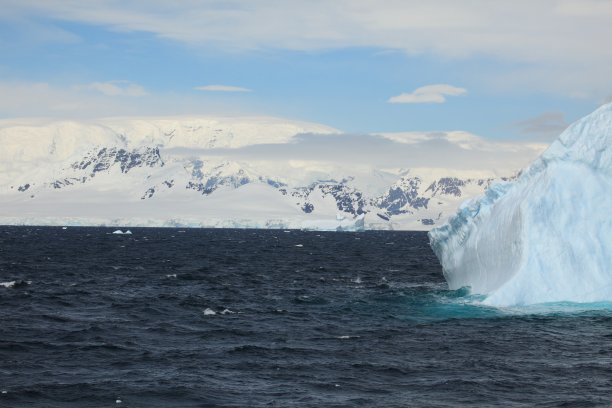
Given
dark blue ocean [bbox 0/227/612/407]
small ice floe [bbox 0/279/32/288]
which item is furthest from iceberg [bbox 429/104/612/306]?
small ice floe [bbox 0/279/32/288]

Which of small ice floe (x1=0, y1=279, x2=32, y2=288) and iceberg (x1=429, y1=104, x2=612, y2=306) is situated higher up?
iceberg (x1=429, y1=104, x2=612, y2=306)

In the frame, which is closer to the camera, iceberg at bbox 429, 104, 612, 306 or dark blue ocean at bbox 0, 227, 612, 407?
dark blue ocean at bbox 0, 227, 612, 407

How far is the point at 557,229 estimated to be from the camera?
1592 inches

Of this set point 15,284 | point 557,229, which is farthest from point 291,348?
point 15,284

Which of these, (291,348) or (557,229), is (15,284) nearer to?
(291,348)

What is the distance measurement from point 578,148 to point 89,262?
4970cm

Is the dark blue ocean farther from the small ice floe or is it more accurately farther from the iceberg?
the iceberg

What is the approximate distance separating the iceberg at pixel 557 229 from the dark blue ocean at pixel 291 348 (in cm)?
123

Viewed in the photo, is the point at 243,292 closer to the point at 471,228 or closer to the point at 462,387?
the point at 471,228

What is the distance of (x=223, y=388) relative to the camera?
24938mm

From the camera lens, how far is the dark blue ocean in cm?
2406

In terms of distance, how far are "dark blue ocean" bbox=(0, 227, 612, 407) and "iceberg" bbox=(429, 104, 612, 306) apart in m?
1.23

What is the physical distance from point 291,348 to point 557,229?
52.6ft

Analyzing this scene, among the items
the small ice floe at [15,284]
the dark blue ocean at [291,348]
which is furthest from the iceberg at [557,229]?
the small ice floe at [15,284]
